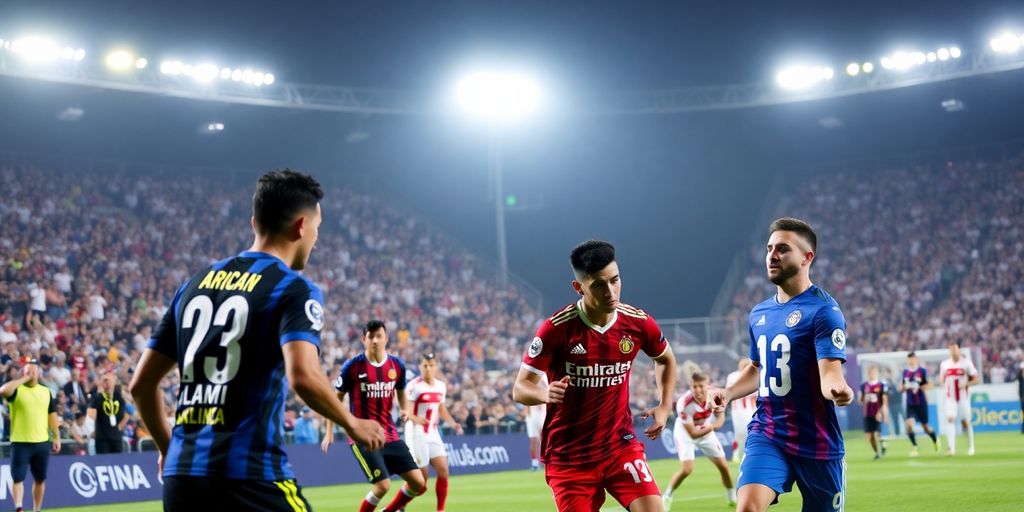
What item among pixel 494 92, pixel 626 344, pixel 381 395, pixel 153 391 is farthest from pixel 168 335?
pixel 494 92

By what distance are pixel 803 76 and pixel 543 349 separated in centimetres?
3898

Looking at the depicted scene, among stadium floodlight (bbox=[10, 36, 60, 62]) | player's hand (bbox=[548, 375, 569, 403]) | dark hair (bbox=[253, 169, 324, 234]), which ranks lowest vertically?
player's hand (bbox=[548, 375, 569, 403])

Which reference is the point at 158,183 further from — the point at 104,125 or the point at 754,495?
the point at 754,495

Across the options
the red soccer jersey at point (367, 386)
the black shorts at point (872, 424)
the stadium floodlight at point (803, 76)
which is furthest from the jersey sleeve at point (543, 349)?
the stadium floodlight at point (803, 76)

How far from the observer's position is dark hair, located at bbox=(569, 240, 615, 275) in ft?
26.6

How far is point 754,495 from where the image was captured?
7500mm

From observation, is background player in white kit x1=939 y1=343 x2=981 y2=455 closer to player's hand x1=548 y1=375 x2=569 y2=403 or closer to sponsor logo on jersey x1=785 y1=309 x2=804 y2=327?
sponsor logo on jersey x1=785 y1=309 x2=804 y2=327

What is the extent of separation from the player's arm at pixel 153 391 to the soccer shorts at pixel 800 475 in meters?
3.89

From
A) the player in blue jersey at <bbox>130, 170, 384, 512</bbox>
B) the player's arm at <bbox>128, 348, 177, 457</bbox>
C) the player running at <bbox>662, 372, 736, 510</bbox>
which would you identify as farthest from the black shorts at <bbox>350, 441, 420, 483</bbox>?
the player in blue jersey at <bbox>130, 170, 384, 512</bbox>

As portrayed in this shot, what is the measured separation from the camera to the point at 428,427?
1830 centimetres

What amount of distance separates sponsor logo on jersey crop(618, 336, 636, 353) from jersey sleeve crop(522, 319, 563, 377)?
469mm


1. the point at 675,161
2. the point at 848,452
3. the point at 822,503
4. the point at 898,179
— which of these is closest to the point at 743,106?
the point at 675,161

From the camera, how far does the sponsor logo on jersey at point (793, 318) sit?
7.78m

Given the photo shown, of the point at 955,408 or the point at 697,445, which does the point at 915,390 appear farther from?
the point at 697,445
